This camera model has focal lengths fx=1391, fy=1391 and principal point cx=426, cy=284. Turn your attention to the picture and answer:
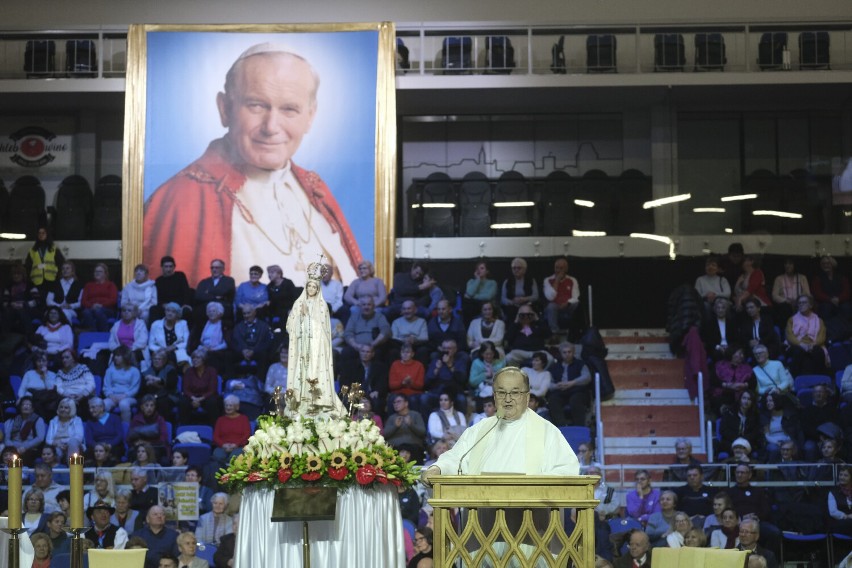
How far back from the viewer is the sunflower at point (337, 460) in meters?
7.79

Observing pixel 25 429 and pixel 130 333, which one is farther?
pixel 130 333

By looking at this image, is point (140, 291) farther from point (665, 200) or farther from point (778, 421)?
point (778, 421)

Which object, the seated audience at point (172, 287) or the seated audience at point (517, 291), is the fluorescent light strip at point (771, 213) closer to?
the seated audience at point (517, 291)

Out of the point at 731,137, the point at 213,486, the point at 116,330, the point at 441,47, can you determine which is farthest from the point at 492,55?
the point at 213,486

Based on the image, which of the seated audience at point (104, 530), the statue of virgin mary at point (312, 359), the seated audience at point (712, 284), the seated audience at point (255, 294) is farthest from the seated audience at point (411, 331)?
the statue of virgin mary at point (312, 359)

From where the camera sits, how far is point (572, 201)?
63.4 feet

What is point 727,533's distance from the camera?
39.2 ft

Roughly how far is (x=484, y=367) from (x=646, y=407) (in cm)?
239

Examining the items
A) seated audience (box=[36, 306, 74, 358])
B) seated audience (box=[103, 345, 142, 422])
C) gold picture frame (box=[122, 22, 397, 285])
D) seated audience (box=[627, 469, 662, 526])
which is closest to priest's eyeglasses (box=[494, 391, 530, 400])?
seated audience (box=[627, 469, 662, 526])

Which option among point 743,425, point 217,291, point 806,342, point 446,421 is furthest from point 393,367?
point 806,342

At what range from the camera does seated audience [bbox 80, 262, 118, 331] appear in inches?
664

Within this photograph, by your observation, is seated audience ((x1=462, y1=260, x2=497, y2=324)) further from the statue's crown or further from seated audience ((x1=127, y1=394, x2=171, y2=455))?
the statue's crown

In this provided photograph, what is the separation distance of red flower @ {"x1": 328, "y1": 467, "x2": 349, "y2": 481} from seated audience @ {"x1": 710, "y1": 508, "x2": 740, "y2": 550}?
16.9ft

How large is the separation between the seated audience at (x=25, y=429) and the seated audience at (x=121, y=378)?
74 cm
